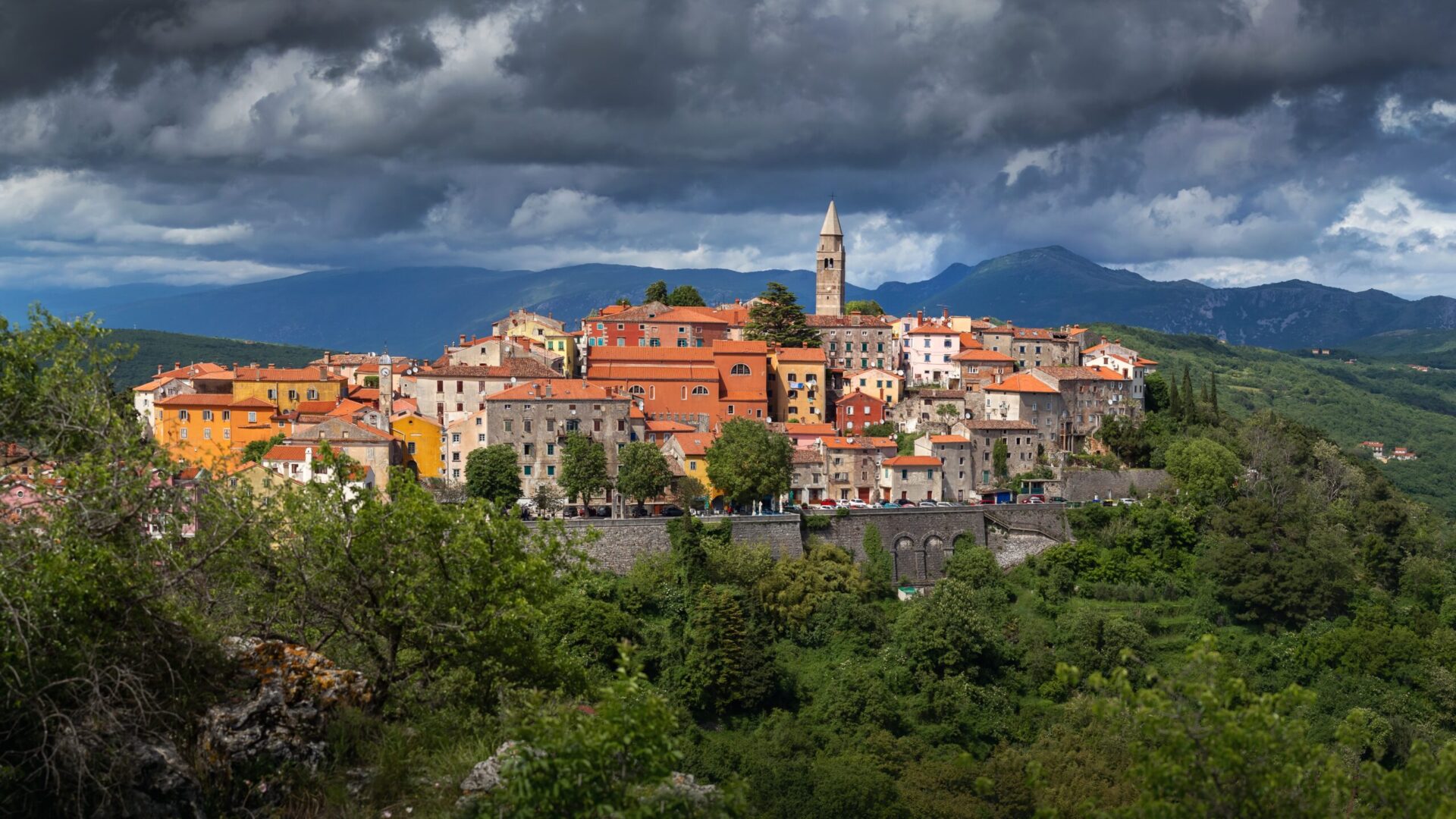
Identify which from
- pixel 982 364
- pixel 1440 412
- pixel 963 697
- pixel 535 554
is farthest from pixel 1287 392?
pixel 535 554

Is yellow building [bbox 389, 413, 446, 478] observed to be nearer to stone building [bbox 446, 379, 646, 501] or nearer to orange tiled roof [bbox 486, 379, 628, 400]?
stone building [bbox 446, 379, 646, 501]

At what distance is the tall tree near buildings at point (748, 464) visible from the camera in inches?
2291

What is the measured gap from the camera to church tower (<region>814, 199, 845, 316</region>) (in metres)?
95.1

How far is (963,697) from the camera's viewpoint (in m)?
48.2

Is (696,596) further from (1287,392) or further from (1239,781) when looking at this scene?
(1287,392)

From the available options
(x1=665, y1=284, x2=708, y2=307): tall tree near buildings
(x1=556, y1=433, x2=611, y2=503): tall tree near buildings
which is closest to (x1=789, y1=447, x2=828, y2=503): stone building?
(x1=556, y1=433, x2=611, y2=503): tall tree near buildings

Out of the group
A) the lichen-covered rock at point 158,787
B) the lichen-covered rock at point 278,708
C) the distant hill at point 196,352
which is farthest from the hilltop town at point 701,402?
Result: the distant hill at point 196,352

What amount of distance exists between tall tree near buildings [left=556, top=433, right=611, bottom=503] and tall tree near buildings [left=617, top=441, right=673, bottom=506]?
0.99 metres

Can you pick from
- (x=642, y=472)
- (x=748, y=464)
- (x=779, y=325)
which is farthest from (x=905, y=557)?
(x=779, y=325)

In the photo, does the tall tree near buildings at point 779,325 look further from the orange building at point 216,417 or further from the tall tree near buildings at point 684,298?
the orange building at point 216,417

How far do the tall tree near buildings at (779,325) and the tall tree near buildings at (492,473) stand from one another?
2541 cm

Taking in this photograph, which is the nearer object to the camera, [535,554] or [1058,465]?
[535,554]

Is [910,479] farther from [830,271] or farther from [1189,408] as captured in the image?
[830,271]

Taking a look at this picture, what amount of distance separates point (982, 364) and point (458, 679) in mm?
65757
